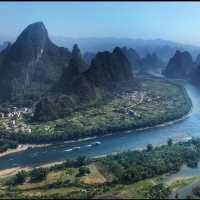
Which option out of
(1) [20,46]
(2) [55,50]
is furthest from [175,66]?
(1) [20,46]

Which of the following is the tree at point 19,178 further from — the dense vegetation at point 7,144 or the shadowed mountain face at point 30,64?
the shadowed mountain face at point 30,64

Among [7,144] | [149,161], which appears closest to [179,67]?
[7,144]

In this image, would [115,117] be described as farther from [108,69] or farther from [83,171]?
[108,69]

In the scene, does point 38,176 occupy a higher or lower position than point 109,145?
higher

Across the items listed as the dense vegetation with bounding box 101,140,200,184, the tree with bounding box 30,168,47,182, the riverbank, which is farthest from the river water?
the tree with bounding box 30,168,47,182

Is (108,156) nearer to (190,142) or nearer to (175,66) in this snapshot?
(190,142)

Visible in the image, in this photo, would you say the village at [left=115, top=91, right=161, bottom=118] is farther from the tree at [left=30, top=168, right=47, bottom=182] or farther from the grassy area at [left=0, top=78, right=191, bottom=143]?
the tree at [left=30, top=168, right=47, bottom=182]
